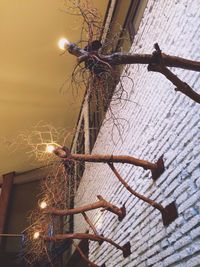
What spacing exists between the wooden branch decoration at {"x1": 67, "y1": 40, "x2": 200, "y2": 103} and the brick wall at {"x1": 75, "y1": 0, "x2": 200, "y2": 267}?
625 mm

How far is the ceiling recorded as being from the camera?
6.32m

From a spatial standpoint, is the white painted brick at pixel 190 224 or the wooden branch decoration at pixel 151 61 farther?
the white painted brick at pixel 190 224

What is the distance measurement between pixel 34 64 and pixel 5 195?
564cm

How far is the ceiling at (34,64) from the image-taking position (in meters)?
6.32

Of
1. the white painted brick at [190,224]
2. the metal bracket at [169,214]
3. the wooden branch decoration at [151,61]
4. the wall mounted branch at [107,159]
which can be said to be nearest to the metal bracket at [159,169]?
the wall mounted branch at [107,159]

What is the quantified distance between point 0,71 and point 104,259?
16.3ft

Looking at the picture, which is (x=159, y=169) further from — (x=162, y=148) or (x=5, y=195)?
(x=5, y=195)

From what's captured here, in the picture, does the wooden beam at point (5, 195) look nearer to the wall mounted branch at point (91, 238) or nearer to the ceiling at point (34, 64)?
the ceiling at point (34, 64)

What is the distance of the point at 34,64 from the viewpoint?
7395 mm

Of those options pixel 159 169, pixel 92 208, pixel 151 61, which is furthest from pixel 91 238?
pixel 151 61

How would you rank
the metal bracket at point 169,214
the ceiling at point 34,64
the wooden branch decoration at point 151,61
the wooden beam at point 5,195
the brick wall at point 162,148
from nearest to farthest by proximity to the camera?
the wooden branch decoration at point 151,61
the brick wall at point 162,148
the metal bracket at point 169,214
the ceiling at point 34,64
the wooden beam at point 5,195

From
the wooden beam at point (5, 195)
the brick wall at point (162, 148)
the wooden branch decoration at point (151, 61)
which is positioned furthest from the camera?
the wooden beam at point (5, 195)

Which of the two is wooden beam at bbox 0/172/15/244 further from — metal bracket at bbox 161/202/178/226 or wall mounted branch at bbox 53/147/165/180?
metal bracket at bbox 161/202/178/226

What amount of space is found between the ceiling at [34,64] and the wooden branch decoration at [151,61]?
3.13 meters
